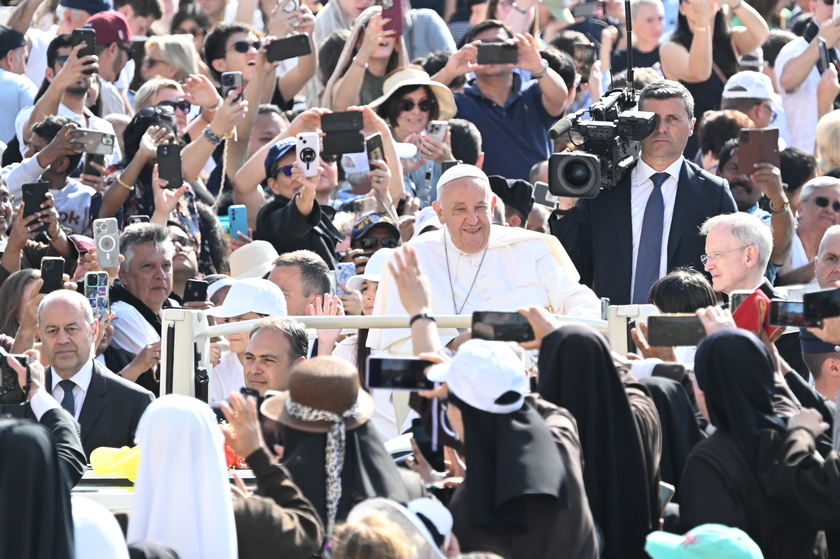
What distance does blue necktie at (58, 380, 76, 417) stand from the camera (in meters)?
6.13

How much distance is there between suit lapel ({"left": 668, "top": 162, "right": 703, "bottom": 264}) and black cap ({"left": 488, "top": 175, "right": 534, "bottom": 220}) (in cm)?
142

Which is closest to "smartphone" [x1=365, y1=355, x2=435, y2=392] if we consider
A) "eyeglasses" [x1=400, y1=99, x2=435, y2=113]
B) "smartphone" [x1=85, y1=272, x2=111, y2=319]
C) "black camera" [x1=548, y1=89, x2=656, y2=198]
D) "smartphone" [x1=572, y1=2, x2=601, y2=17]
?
"black camera" [x1=548, y1=89, x2=656, y2=198]

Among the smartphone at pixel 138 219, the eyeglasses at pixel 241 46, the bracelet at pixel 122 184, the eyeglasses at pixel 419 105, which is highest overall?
the eyeglasses at pixel 241 46

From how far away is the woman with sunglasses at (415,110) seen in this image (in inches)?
348

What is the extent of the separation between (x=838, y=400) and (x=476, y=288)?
234 cm

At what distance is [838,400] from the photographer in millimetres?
4711

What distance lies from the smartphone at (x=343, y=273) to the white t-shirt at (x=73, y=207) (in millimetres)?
1509

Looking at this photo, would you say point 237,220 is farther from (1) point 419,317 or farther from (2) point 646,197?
(1) point 419,317

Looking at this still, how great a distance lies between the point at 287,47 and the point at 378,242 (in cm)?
189

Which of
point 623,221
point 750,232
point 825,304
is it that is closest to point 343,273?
point 623,221

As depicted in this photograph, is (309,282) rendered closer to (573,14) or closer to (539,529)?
(539,529)

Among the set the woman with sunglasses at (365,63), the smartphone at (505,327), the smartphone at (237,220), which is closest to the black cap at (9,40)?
the woman with sunglasses at (365,63)

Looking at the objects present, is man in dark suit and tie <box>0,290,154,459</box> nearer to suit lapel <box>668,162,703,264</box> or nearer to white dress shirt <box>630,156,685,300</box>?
white dress shirt <box>630,156,685,300</box>

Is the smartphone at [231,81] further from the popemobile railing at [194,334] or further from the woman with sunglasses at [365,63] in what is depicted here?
the popemobile railing at [194,334]
